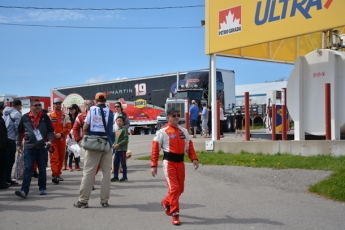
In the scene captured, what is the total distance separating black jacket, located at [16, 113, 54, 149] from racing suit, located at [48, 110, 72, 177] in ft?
4.90

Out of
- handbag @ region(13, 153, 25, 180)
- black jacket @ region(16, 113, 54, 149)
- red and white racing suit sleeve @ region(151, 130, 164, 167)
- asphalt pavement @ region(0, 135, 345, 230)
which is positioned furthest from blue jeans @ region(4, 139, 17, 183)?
red and white racing suit sleeve @ region(151, 130, 164, 167)

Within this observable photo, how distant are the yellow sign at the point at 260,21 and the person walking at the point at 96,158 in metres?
7.52

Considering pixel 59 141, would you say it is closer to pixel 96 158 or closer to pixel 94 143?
pixel 96 158

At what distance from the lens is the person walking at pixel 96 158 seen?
762 centimetres

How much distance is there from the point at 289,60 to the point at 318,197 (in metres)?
12.2

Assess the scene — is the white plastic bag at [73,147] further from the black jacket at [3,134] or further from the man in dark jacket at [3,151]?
the black jacket at [3,134]

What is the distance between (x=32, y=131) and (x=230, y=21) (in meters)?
8.98

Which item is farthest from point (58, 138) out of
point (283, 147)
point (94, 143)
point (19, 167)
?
point (283, 147)

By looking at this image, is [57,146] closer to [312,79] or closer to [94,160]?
[94,160]

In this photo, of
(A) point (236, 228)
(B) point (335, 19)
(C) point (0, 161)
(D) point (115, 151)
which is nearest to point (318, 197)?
(A) point (236, 228)

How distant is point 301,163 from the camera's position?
453 inches

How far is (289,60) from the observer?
19969 mm

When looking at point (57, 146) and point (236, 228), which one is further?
point (57, 146)

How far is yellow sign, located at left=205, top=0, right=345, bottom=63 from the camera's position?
12.5 meters
